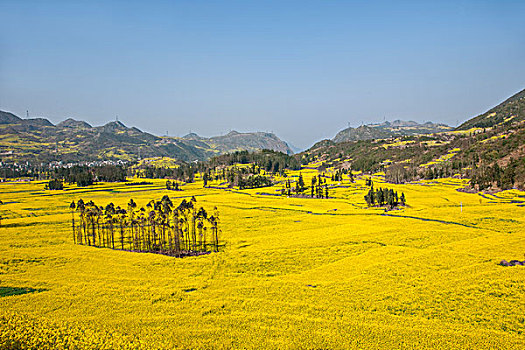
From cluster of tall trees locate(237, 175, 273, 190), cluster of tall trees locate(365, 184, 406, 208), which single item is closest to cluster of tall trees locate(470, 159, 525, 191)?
cluster of tall trees locate(365, 184, 406, 208)

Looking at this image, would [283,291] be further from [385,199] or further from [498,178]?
[498,178]

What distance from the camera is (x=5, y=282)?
4659cm

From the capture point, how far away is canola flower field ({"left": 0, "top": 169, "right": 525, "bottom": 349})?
3108cm

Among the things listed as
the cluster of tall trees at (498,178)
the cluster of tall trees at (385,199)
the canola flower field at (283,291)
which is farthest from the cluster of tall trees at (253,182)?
the canola flower field at (283,291)

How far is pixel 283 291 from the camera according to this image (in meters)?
41.0

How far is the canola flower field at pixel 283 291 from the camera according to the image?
102 ft

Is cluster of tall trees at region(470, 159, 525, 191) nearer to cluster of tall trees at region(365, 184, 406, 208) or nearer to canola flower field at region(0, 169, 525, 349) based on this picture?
cluster of tall trees at region(365, 184, 406, 208)

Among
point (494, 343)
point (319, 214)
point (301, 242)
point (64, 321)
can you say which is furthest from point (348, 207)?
point (64, 321)

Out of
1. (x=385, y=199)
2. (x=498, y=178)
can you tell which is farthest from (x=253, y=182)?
(x=498, y=178)

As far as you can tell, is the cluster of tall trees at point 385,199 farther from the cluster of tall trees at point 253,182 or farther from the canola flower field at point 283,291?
the cluster of tall trees at point 253,182

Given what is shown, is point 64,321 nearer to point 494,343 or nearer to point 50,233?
point 494,343

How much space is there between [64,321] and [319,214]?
249 ft

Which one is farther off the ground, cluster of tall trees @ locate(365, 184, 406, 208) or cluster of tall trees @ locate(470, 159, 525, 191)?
cluster of tall trees @ locate(470, 159, 525, 191)

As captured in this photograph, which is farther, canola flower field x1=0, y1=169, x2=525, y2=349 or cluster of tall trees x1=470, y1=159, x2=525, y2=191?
cluster of tall trees x1=470, y1=159, x2=525, y2=191
